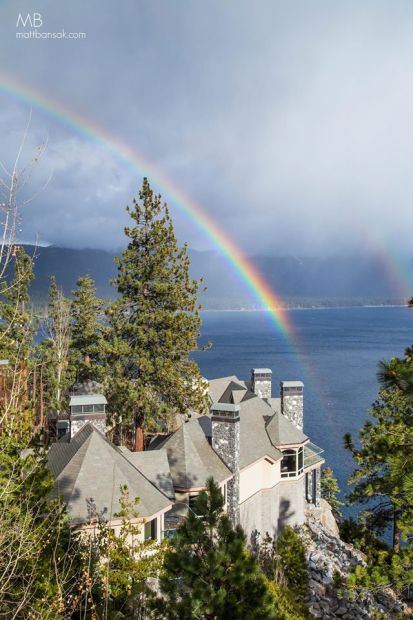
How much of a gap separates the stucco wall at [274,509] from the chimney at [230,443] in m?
0.84

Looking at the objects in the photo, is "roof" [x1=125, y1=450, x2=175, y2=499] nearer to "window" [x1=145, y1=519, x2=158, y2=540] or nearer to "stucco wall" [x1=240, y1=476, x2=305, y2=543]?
"window" [x1=145, y1=519, x2=158, y2=540]

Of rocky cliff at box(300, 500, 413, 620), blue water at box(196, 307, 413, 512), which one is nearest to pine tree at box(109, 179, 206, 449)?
rocky cliff at box(300, 500, 413, 620)

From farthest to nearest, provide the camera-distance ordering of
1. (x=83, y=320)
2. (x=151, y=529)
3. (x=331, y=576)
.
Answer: (x=83, y=320)
(x=331, y=576)
(x=151, y=529)

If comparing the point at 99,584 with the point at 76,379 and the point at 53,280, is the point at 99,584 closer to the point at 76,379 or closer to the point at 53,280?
the point at 76,379

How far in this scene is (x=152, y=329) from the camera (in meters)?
21.2

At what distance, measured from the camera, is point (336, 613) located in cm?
1587

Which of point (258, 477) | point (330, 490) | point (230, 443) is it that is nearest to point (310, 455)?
point (258, 477)

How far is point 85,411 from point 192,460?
173 inches

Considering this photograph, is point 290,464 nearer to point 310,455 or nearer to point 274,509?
point 274,509

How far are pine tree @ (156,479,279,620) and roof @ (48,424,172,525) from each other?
561cm

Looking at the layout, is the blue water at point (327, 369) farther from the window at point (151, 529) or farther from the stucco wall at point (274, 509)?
the window at point (151, 529)

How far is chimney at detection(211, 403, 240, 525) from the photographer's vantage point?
17906mm

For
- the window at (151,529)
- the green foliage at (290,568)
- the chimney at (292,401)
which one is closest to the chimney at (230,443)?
the green foliage at (290,568)

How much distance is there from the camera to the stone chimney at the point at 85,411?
16.7m
